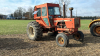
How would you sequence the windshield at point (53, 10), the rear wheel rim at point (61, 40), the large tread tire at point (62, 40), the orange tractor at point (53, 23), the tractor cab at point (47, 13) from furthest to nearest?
the windshield at point (53, 10)
the tractor cab at point (47, 13)
the orange tractor at point (53, 23)
the rear wheel rim at point (61, 40)
the large tread tire at point (62, 40)

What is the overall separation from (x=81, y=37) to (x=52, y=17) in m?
2.51

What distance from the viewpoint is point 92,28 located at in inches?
341

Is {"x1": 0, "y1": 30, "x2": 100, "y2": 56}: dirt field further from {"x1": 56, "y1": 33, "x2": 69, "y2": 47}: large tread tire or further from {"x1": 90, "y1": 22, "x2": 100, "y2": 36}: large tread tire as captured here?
{"x1": 90, "y1": 22, "x2": 100, "y2": 36}: large tread tire

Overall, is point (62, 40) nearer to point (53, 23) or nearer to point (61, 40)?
point (61, 40)

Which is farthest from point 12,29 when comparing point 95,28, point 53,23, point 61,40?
point 95,28

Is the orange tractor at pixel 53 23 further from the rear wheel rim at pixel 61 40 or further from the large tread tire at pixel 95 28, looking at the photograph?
the large tread tire at pixel 95 28

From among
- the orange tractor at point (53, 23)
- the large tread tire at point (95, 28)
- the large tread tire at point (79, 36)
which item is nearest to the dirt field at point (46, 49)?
the orange tractor at point (53, 23)

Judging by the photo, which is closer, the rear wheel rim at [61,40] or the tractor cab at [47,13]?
the rear wheel rim at [61,40]

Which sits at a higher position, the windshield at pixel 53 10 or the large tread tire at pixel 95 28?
the windshield at pixel 53 10

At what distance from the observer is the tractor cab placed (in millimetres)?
6961

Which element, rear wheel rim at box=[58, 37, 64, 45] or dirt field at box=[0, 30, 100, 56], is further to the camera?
rear wheel rim at box=[58, 37, 64, 45]

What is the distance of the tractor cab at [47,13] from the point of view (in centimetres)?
696

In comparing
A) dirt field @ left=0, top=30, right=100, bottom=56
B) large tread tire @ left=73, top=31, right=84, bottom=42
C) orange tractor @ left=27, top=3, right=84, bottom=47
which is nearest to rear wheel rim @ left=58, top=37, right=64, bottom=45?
orange tractor @ left=27, top=3, right=84, bottom=47

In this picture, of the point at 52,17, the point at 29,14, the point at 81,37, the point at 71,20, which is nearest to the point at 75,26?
the point at 71,20
